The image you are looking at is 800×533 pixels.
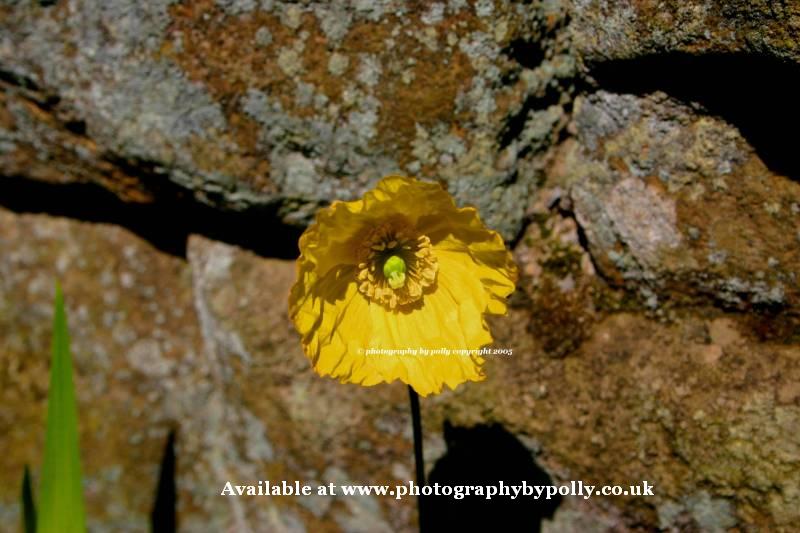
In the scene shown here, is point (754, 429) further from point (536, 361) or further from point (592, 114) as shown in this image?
point (592, 114)

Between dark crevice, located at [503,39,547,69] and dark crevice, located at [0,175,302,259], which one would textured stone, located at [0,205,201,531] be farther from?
dark crevice, located at [503,39,547,69]

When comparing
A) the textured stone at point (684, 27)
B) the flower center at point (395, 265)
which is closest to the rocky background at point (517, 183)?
the textured stone at point (684, 27)

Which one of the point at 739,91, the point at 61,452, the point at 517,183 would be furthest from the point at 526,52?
the point at 61,452

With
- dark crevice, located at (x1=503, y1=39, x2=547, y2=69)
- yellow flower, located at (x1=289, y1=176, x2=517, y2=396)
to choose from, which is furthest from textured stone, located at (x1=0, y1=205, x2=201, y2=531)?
dark crevice, located at (x1=503, y1=39, x2=547, y2=69)

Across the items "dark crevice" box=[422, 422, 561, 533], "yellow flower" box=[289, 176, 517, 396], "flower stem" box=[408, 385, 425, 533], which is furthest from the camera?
"dark crevice" box=[422, 422, 561, 533]

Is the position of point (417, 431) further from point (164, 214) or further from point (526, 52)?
point (164, 214)

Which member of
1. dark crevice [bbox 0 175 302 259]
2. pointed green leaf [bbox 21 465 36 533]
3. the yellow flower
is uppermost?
dark crevice [bbox 0 175 302 259]

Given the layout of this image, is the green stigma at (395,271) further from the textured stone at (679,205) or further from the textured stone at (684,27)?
the textured stone at (684,27)
